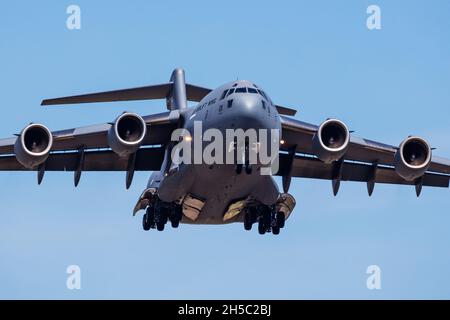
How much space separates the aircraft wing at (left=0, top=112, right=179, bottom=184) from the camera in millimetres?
22984

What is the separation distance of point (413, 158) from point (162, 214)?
5474 mm

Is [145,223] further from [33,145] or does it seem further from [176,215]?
[33,145]

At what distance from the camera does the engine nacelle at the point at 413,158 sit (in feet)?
74.2

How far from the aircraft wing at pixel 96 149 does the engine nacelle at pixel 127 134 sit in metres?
0.78

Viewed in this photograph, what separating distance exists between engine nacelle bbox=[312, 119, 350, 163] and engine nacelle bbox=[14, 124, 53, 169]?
5.33m

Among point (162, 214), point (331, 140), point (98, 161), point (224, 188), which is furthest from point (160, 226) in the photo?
point (331, 140)

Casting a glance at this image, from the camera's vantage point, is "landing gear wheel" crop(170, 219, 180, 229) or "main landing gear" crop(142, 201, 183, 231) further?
"landing gear wheel" crop(170, 219, 180, 229)

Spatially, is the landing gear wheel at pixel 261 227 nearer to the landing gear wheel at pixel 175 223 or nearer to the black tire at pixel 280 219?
the black tire at pixel 280 219

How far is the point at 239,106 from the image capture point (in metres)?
20.5

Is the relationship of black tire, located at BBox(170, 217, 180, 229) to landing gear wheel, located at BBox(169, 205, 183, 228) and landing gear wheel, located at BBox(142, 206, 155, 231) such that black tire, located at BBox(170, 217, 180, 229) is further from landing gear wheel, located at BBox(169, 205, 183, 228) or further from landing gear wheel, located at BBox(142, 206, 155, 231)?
landing gear wheel, located at BBox(142, 206, 155, 231)

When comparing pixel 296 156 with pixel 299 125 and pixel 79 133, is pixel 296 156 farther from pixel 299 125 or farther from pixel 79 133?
pixel 79 133

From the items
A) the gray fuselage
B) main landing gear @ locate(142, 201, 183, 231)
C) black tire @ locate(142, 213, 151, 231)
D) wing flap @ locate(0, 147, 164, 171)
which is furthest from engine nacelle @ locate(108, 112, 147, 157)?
black tire @ locate(142, 213, 151, 231)
